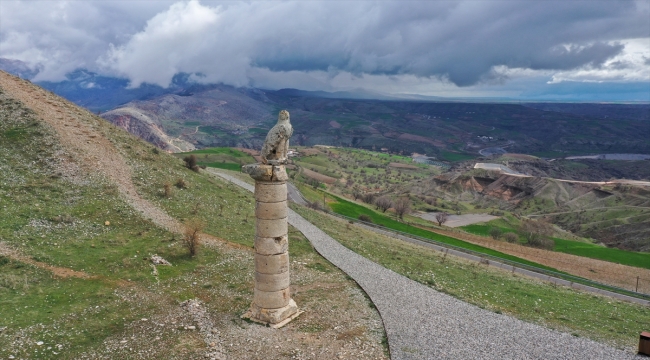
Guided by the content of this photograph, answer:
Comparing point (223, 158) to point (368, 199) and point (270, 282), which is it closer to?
point (368, 199)

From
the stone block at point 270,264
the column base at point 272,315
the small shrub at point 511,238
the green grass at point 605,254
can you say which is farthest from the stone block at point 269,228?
the small shrub at point 511,238

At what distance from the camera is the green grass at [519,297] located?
20.7 m

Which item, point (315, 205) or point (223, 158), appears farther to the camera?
point (223, 158)

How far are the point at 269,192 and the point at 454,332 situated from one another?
975 cm

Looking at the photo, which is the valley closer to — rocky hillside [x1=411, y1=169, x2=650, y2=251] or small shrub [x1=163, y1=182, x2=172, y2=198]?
small shrub [x1=163, y1=182, x2=172, y2=198]

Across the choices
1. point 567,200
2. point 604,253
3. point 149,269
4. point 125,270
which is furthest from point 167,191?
point 567,200

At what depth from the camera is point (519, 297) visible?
2534 cm

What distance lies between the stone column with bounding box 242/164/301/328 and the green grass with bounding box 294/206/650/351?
10.3 metres

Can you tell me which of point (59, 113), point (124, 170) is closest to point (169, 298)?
point (124, 170)

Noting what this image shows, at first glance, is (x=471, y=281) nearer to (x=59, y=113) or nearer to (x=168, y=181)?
(x=168, y=181)

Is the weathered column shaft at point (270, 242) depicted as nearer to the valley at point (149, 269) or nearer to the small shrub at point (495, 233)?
the valley at point (149, 269)

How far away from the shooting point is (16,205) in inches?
1104

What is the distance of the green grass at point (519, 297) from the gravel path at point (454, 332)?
4.63 ft

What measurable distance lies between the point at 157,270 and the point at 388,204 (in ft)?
186
